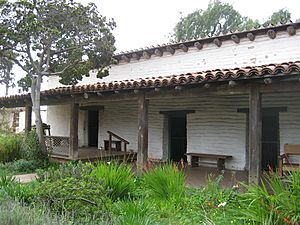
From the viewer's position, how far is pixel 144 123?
9.27 metres

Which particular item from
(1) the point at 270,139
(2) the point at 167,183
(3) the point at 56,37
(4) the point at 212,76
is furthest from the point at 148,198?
(3) the point at 56,37

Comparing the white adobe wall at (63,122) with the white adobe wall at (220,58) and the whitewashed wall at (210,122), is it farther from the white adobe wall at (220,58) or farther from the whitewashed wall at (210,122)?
the white adobe wall at (220,58)

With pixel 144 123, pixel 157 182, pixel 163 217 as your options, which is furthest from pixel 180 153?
pixel 163 217

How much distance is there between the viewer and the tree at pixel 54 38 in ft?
31.2

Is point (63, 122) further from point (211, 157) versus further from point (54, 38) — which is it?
point (211, 157)

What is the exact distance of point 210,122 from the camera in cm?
1154

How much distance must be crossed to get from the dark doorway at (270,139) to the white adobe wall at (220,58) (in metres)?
1.89

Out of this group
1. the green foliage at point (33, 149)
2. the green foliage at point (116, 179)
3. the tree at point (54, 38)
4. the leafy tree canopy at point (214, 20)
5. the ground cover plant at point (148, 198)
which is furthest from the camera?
the leafy tree canopy at point (214, 20)

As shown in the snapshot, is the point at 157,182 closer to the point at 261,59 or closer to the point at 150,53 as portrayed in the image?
the point at 261,59

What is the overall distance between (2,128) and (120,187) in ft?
59.9

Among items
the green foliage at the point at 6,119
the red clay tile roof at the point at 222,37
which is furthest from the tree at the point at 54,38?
the green foliage at the point at 6,119

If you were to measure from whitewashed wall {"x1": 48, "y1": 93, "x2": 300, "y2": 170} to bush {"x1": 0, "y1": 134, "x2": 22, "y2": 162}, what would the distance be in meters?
4.14

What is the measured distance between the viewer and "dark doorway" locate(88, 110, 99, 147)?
1588 cm

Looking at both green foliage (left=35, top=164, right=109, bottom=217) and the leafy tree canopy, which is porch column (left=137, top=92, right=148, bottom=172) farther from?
the leafy tree canopy
